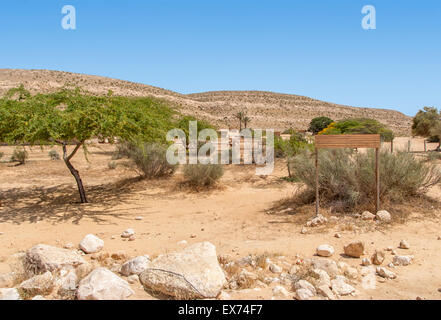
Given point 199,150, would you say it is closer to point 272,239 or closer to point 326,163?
point 326,163

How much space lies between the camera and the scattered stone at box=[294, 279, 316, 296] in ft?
14.1

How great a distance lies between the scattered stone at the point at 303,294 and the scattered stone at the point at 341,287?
0.35 m

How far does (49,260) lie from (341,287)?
4.00 meters

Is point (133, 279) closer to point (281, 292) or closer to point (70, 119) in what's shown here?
point (281, 292)

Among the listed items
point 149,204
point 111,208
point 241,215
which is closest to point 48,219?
point 111,208

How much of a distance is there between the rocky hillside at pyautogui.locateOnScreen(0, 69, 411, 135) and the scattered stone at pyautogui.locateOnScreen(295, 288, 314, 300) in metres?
56.9

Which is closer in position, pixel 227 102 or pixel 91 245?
pixel 91 245

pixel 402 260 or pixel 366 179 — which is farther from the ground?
pixel 366 179

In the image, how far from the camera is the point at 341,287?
438 centimetres

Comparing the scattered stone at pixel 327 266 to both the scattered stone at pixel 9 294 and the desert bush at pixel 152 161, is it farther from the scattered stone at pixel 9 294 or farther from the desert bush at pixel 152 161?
the desert bush at pixel 152 161

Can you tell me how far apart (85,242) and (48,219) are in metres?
3.27

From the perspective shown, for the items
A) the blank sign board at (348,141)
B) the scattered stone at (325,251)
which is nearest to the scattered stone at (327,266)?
the scattered stone at (325,251)

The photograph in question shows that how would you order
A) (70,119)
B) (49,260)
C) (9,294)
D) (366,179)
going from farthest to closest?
1. (70,119)
2. (366,179)
3. (49,260)
4. (9,294)

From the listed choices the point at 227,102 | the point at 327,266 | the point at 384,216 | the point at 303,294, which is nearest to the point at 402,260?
the point at 327,266
